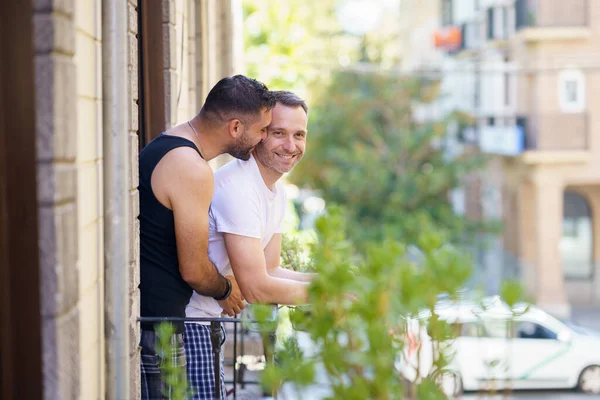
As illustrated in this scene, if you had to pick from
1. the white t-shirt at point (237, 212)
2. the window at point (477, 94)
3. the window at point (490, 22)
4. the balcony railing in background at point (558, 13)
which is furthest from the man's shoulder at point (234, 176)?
the window at point (477, 94)

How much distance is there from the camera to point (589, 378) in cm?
1575

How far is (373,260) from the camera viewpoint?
7.54 feet

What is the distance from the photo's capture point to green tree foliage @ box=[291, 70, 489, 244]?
21406 mm

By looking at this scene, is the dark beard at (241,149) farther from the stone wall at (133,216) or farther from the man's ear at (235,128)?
the stone wall at (133,216)

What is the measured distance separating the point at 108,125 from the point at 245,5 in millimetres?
15519

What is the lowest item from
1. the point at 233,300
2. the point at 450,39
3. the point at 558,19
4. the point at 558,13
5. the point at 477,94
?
the point at 233,300

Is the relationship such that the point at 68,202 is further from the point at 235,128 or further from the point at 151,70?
the point at 151,70

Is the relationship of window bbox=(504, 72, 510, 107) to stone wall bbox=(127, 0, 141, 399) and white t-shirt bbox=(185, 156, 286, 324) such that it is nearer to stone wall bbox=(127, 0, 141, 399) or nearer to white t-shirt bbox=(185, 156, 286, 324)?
white t-shirt bbox=(185, 156, 286, 324)

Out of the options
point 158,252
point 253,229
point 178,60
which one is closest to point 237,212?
point 253,229

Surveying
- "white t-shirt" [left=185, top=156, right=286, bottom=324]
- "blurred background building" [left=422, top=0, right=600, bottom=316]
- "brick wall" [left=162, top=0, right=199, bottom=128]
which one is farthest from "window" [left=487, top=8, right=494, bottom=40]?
"white t-shirt" [left=185, top=156, right=286, bottom=324]

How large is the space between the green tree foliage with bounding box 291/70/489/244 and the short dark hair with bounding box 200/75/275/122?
1606 cm

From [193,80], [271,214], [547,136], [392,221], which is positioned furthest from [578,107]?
[271,214]

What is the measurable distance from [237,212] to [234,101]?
0.49 m

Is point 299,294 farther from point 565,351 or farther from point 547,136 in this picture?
point 547,136
